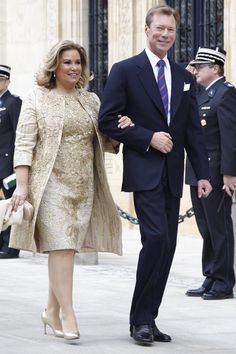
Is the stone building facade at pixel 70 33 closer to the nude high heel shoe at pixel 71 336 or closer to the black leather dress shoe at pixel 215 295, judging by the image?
the black leather dress shoe at pixel 215 295

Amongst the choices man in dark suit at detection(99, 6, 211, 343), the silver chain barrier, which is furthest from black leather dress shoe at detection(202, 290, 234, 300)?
the silver chain barrier

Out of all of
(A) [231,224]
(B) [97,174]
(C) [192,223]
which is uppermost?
(B) [97,174]

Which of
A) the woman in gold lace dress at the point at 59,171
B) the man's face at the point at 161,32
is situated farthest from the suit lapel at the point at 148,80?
the woman in gold lace dress at the point at 59,171

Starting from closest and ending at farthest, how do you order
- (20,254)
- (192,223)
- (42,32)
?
(20,254) → (192,223) → (42,32)

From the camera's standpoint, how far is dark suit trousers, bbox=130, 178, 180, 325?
7371 millimetres

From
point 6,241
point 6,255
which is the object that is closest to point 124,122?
point 6,255

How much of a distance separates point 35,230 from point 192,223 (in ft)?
26.7

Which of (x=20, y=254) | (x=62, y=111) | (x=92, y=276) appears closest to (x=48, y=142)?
(x=62, y=111)

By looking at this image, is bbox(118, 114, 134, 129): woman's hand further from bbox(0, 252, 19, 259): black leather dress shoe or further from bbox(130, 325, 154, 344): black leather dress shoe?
bbox(0, 252, 19, 259): black leather dress shoe

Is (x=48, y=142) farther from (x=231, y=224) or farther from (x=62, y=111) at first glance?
(x=231, y=224)

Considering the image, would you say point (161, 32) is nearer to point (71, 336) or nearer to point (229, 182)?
point (71, 336)

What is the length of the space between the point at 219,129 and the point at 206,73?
0.49m

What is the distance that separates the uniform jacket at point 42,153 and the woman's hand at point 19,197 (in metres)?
A: 0.08

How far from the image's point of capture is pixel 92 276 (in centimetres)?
1096
